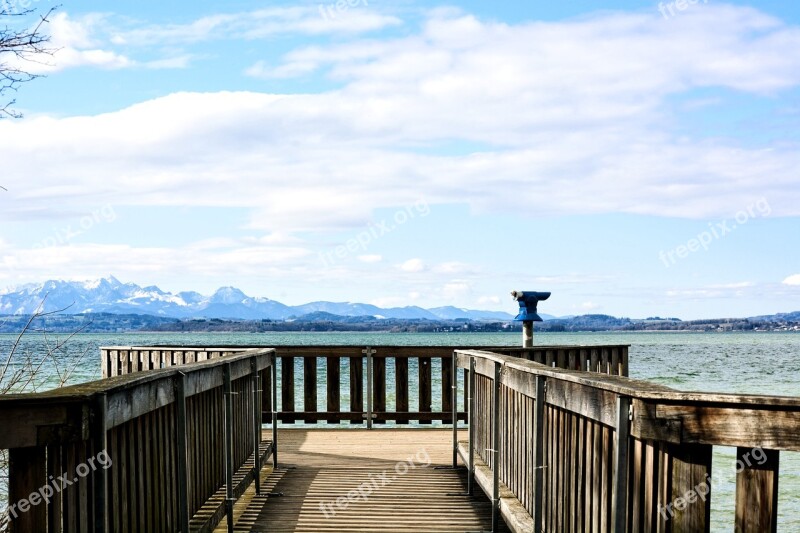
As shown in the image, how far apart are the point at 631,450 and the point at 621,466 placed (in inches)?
3.5

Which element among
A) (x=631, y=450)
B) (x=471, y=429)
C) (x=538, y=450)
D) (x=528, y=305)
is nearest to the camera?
(x=631, y=450)

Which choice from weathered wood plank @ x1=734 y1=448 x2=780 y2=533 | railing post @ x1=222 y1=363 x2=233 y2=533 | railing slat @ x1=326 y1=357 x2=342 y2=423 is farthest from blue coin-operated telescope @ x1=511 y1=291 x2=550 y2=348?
weathered wood plank @ x1=734 y1=448 x2=780 y2=533

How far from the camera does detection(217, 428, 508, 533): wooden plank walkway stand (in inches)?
296

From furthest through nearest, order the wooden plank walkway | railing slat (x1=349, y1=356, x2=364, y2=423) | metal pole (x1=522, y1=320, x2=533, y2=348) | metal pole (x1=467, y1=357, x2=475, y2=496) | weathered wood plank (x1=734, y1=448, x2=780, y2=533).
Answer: railing slat (x1=349, y1=356, x2=364, y2=423) → metal pole (x1=522, y1=320, x2=533, y2=348) → metal pole (x1=467, y1=357, x2=475, y2=496) → the wooden plank walkway → weathered wood plank (x1=734, y1=448, x2=780, y2=533)

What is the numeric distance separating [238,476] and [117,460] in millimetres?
3576

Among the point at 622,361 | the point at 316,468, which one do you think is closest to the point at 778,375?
the point at 622,361

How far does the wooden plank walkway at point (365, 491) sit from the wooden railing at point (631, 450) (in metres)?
1.13

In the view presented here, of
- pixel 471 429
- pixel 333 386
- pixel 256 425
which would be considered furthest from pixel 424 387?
pixel 256 425

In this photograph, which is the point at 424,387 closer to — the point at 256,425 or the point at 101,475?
the point at 256,425

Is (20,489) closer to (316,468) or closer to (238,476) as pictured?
(238,476)

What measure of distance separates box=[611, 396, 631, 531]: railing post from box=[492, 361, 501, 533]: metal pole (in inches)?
111

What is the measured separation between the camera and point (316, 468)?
395 inches

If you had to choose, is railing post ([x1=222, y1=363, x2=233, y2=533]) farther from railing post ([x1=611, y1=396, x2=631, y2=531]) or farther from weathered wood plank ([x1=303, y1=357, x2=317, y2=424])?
weathered wood plank ([x1=303, y1=357, x2=317, y2=424])

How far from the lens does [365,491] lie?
28.4 ft
